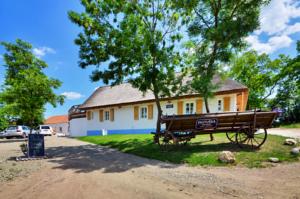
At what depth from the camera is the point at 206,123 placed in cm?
1027

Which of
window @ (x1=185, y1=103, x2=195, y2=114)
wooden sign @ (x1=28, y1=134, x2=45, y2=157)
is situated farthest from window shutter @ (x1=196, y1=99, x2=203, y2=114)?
wooden sign @ (x1=28, y1=134, x2=45, y2=157)

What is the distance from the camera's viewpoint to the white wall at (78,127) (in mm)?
30898

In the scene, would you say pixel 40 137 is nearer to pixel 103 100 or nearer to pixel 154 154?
pixel 154 154

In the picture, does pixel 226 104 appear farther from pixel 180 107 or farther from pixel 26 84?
pixel 26 84

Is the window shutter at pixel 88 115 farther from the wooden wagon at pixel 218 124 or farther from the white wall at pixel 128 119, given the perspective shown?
the wooden wagon at pixel 218 124

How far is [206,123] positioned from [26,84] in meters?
18.9

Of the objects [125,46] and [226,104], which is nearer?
[125,46]

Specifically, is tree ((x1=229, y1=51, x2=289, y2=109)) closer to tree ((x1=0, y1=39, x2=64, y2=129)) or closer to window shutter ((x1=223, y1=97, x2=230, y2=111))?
window shutter ((x1=223, y1=97, x2=230, y2=111))

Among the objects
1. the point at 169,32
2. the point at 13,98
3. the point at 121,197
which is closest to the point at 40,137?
the point at 121,197

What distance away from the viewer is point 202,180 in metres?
6.43

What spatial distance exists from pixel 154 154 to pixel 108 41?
21.3 ft

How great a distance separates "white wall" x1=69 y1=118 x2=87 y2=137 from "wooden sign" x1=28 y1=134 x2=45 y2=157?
784 inches

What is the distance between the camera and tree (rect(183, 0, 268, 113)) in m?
10.8

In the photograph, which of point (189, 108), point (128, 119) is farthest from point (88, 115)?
point (189, 108)
